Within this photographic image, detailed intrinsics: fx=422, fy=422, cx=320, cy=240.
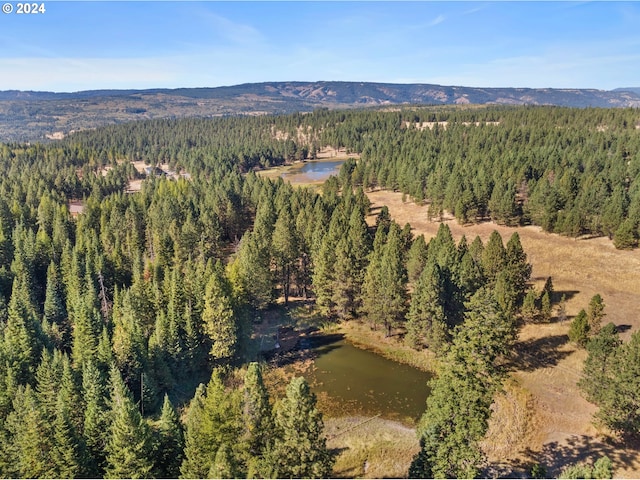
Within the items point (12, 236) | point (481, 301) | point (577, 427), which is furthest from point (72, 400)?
point (12, 236)

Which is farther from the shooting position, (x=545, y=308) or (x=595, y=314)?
(x=545, y=308)

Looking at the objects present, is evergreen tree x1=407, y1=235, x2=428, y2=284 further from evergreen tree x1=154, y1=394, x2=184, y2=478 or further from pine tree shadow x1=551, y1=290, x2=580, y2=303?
evergreen tree x1=154, y1=394, x2=184, y2=478

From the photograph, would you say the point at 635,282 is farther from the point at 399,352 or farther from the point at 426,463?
the point at 426,463

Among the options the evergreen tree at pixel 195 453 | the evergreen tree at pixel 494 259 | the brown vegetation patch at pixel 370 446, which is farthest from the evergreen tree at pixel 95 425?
the evergreen tree at pixel 494 259

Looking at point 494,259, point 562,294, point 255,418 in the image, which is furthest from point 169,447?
point 562,294

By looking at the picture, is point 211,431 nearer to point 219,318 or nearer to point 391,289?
point 219,318
